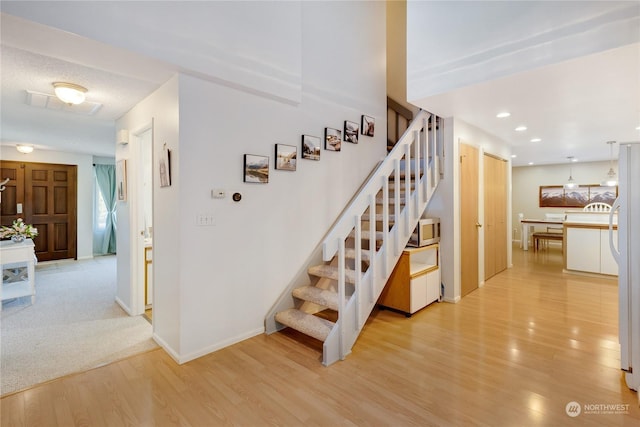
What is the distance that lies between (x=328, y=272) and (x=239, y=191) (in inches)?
47.6

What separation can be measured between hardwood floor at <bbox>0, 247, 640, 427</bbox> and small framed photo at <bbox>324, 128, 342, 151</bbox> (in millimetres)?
2062

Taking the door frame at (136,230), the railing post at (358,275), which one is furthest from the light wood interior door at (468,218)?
the door frame at (136,230)

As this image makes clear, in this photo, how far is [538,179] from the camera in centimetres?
882

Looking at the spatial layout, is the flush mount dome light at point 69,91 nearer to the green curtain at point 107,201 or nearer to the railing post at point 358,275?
the railing post at point 358,275

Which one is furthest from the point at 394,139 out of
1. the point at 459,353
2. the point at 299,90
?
the point at 459,353

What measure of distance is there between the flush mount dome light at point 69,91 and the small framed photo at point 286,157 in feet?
6.04

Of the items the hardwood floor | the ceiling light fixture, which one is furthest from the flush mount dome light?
A: the ceiling light fixture

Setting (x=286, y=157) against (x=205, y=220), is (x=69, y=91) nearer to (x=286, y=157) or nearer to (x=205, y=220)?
(x=205, y=220)

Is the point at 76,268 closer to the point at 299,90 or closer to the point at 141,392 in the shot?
the point at 141,392

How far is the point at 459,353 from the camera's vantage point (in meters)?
2.50

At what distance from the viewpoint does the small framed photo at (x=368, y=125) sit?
4002 mm

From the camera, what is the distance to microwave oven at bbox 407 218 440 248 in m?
3.49

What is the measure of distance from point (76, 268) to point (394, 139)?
6.65m

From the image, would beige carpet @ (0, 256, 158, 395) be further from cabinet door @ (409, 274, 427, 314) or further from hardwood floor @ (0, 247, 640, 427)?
cabinet door @ (409, 274, 427, 314)
